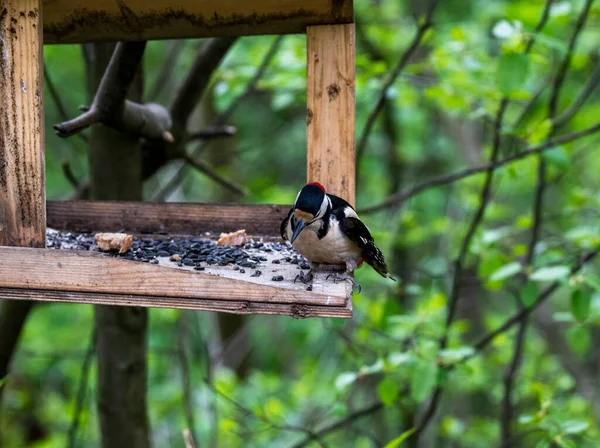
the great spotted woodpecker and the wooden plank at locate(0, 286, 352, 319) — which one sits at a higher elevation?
the great spotted woodpecker

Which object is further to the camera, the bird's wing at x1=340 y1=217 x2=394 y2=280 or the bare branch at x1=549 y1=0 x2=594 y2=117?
the bare branch at x1=549 y1=0 x2=594 y2=117

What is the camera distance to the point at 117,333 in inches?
127

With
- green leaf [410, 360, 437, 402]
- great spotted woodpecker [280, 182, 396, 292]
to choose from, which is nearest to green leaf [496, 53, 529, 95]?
great spotted woodpecker [280, 182, 396, 292]

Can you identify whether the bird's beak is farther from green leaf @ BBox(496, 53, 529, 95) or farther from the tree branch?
green leaf @ BBox(496, 53, 529, 95)

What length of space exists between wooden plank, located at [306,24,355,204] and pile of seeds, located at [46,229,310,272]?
31cm

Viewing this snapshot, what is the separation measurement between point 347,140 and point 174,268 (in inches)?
35.3

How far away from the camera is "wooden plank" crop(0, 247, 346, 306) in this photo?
1741mm

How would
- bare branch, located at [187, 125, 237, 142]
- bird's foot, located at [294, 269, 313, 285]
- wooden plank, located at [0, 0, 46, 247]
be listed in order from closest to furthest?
1. bird's foot, located at [294, 269, 313, 285]
2. wooden plank, located at [0, 0, 46, 247]
3. bare branch, located at [187, 125, 237, 142]

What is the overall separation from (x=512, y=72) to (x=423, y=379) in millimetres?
1460

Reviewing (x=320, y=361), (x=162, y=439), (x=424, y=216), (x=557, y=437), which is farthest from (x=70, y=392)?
(x=557, y=437)

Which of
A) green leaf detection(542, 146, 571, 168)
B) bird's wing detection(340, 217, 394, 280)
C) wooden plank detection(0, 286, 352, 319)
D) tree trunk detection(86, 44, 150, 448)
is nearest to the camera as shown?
wooden plank detection(0, 286, 352, 319)

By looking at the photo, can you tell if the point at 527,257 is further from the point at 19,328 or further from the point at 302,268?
the point at 19,328

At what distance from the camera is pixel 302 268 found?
2125mm

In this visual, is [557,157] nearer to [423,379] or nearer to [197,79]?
[423,379]
